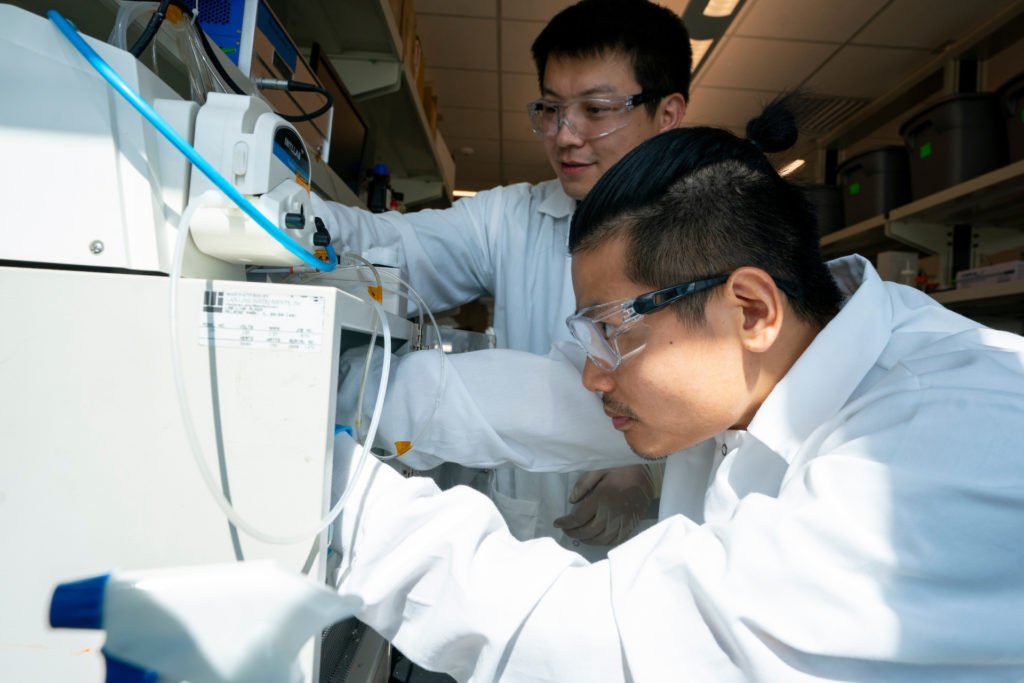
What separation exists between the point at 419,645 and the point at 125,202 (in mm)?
458

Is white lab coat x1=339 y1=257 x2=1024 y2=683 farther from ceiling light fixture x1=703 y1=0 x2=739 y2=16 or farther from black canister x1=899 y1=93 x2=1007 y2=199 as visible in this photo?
ceiling light fixture x1=703 y1=0 x2=739 y2=16

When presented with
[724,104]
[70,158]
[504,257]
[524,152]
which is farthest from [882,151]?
[70,158]

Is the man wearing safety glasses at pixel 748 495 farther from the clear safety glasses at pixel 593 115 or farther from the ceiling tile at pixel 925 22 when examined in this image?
the ceiling tile at pixel 925 22

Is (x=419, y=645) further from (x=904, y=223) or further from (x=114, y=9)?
(x=904, y=223)

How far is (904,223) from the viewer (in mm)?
2633

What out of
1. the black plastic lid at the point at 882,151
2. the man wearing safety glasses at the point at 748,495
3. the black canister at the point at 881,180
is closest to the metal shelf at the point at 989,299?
the black canister at the point at 881,180

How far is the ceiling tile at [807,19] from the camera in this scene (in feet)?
9.05

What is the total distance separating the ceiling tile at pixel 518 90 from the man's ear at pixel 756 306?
3.14m

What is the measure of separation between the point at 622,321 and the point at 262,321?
39 cm

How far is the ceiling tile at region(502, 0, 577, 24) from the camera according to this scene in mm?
2861

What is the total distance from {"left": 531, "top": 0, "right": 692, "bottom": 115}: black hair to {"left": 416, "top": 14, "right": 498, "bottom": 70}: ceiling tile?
1.82 meters

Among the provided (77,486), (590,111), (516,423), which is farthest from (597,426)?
(590,111)

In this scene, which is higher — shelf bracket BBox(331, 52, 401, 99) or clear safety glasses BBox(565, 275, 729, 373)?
shelf bracket BBox(331, 52, 401, 99)

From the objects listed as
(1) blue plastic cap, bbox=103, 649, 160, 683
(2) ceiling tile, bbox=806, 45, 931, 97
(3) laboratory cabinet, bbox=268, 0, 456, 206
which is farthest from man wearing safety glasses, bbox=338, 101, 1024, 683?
(2) ceiling tile, bbox=806, 45, 931, 97
